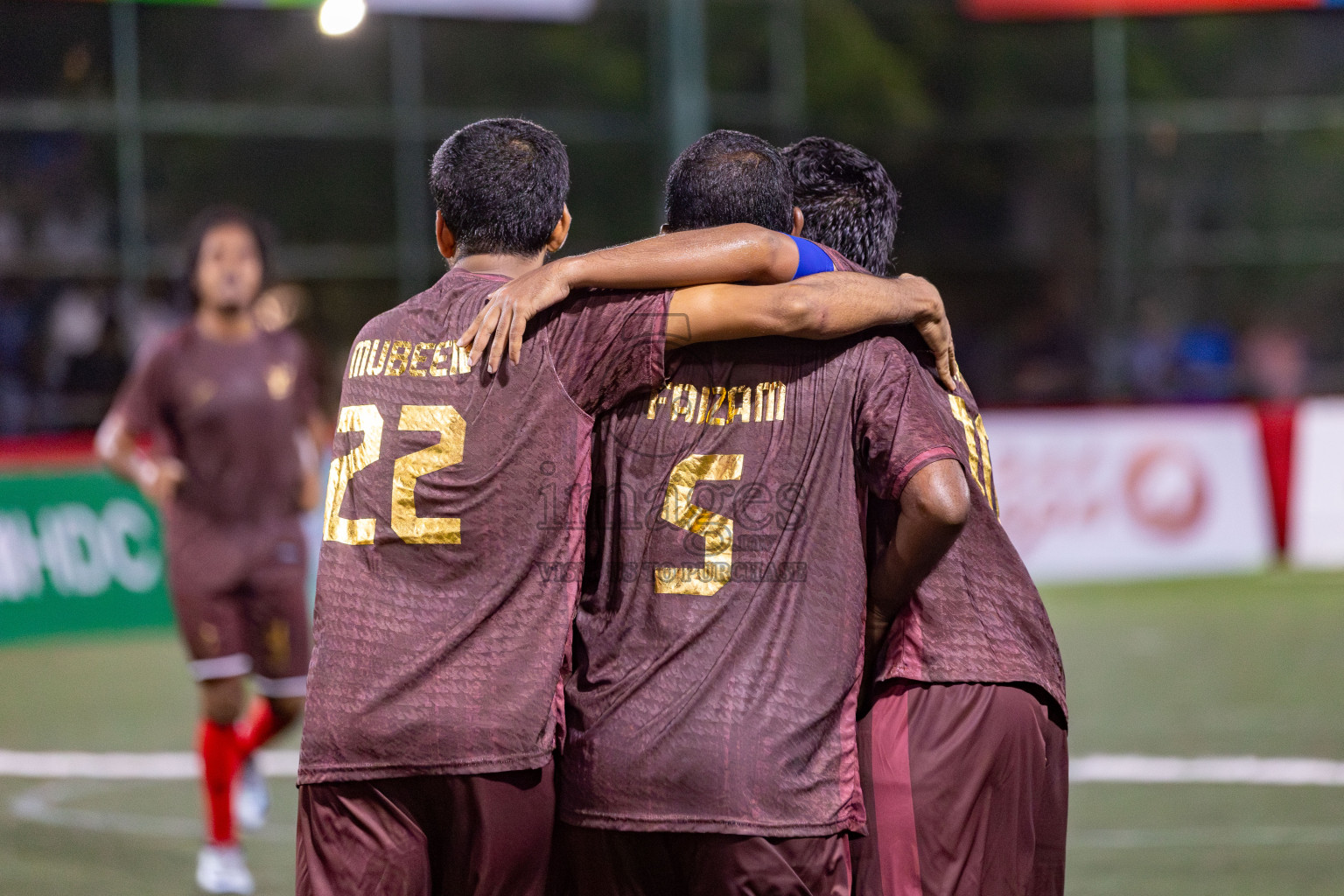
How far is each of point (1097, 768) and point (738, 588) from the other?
5.09 metres

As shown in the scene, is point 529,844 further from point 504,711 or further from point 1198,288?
point 1198,288

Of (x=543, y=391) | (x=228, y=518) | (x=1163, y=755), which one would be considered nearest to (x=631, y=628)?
(x=543, y=391)

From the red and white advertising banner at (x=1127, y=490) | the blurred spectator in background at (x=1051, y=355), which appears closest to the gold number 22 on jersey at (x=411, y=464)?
the red and white advertising banner at (x=1127, y=490)

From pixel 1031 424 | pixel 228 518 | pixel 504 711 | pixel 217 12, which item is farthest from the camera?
pixel 217 12

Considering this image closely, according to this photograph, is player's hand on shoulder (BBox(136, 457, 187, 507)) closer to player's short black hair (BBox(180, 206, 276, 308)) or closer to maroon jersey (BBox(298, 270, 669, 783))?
player's short black hair (BBox(180, 206, 276, 308))

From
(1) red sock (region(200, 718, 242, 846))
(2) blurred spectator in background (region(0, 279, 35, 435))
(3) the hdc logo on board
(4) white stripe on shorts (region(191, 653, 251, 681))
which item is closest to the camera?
(1) red sock (region(200, 718, 242, 846))

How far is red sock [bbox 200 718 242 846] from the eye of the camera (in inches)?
249

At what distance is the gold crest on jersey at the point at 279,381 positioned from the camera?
24.6 ft

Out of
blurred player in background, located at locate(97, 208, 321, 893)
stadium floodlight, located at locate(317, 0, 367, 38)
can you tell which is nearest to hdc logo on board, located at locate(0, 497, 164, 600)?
blurred player in background, located at locate(97, 208, 321, 893)

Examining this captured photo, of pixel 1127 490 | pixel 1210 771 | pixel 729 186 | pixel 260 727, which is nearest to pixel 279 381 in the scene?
pixel 260 727

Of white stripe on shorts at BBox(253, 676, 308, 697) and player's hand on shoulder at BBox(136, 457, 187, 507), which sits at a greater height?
player's hand on shoulder at BBox(136, 457, 187, 507)

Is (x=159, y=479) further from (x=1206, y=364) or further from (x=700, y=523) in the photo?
(x=1206, y=364)

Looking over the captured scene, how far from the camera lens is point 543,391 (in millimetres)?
3289

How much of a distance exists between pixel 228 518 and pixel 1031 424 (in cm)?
824
